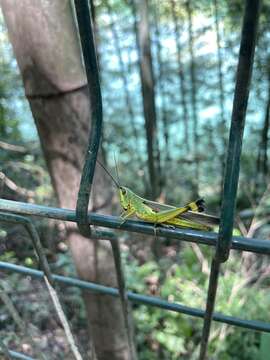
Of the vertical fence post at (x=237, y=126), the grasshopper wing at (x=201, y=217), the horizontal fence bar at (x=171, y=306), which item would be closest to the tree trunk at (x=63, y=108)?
the horizontal fence bar at (x=171, y=306)

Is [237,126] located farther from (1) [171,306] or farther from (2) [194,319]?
(2) [194,319]

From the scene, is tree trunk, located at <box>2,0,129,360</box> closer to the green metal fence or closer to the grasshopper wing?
the green metal fence

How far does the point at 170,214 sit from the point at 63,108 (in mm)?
618

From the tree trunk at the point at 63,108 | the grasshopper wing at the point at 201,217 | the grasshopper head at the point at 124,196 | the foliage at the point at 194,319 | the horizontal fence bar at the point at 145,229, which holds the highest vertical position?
the foliage at the point at 194,319

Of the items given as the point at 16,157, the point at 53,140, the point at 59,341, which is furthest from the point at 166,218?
A: the point at 16,157

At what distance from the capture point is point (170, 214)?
0.76 m

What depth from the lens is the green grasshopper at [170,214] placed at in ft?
2.33

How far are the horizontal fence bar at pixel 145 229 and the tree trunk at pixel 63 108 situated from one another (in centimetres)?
49

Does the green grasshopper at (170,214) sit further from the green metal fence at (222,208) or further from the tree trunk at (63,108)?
the tree trunk at (63,108)

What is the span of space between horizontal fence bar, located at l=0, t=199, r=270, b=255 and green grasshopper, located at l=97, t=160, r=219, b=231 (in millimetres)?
Answer: 25

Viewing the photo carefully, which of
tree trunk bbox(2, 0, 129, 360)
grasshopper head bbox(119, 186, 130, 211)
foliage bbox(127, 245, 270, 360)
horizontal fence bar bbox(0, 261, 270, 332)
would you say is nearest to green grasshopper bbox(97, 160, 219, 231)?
grasshopper head bbox(119, 186, 130, 211)

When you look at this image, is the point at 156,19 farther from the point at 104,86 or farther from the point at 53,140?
the point at 53,140

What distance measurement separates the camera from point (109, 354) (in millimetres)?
1564

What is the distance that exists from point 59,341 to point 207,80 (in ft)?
9.72
